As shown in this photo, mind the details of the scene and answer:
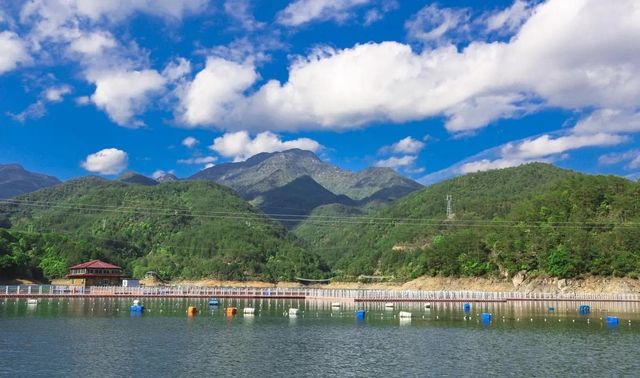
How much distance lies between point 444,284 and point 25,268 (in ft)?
366

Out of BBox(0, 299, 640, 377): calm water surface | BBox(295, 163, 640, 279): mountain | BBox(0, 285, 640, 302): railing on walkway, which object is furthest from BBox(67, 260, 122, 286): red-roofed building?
BBox(295, 163, 640, 279): mountain

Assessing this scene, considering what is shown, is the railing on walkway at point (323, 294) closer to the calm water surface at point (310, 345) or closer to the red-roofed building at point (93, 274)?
the red-roofed building at point (93, 274)

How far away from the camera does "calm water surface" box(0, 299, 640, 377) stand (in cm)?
3806

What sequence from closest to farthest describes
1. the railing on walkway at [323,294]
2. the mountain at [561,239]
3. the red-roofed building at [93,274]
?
1. the railing on walkway at [323,294]
2. the red-roofed building at [93,274]
3. the mountain at [561,239]

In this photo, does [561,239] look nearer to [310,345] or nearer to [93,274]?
[310,345]

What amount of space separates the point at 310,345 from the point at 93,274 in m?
87.0

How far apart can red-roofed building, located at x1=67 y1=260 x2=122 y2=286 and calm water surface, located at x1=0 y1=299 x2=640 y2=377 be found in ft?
158

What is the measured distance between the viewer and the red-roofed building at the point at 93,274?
122 meters

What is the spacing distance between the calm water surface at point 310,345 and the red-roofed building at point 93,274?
48.1m

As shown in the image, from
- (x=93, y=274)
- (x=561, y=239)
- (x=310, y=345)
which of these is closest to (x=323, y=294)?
(x=93, y=274)

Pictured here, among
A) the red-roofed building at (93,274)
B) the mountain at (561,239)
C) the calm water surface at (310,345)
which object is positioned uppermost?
the mountain at (561,239)

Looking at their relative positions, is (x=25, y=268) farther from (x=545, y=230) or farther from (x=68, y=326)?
(x=545, y=230)

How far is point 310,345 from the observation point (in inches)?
1932

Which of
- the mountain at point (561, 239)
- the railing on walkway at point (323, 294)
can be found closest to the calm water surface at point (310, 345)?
the railing on walkway at point (323, 294)
